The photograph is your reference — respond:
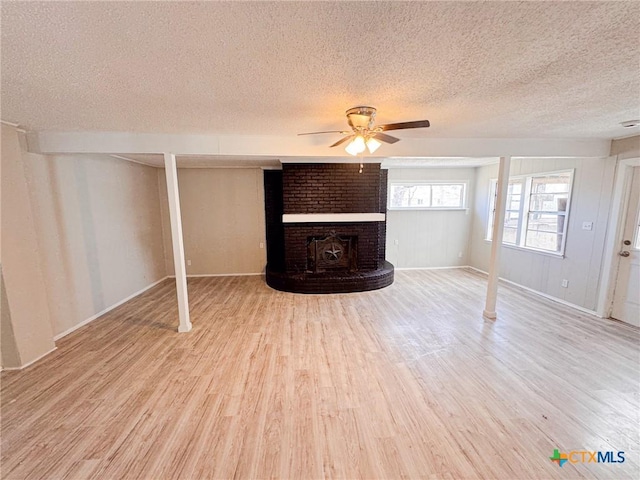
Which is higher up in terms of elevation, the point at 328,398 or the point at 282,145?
the point at 282,145

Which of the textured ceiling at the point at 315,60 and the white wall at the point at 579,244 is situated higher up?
the textured ceiling at the point at 315,60

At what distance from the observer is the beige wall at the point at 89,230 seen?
2.91 meters

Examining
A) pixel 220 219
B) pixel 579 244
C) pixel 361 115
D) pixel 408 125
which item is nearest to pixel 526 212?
pixel 579 244

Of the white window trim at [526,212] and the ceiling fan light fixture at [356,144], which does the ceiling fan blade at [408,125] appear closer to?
the ceiling fan light fixture at [356,144]

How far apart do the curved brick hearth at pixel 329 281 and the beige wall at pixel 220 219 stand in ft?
4.13

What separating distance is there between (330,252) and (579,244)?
3.73 m

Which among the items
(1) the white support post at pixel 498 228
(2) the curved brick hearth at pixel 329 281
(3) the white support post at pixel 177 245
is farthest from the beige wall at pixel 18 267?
(1) the white support post at pixel 498 228

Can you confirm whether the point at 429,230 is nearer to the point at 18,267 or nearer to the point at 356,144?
the point at 356,144

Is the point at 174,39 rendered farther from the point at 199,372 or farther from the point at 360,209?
the point at 360,209

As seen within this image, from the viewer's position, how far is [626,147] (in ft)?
10.3

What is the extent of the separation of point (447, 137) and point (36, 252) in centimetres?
468

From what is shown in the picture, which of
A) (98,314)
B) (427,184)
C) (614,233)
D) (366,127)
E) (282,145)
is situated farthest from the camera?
(427,184)

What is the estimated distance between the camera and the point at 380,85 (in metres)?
1.67

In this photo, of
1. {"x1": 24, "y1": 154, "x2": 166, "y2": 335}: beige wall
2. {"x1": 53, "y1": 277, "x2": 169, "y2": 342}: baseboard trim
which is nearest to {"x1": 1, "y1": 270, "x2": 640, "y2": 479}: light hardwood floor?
{"x1": 53, "y1": 277, "x2": 169, "y2": 342}: baseboard trim
